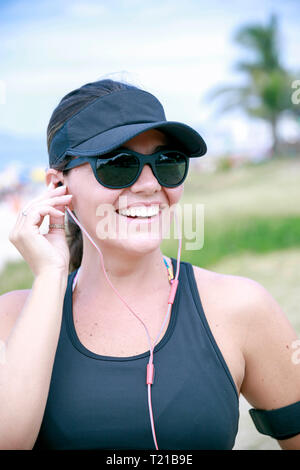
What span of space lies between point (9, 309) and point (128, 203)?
0.62m

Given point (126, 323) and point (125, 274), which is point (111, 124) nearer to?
point (125, 274)

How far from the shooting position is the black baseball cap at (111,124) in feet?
5.63

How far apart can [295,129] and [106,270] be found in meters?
28.6

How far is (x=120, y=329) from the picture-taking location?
181 centimetres

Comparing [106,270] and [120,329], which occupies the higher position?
[106,270]

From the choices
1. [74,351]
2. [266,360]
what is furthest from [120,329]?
[266,360]

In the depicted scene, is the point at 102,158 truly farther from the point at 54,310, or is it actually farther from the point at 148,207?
the point at 54,310

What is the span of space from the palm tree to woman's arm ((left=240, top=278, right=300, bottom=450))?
28.1 m

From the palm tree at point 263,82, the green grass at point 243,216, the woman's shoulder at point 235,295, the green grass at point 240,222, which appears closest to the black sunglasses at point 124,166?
the woman's shoulder at point 235,295

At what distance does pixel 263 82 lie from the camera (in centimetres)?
2983

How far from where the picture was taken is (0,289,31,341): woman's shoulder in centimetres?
183

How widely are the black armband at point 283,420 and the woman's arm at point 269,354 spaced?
25mm

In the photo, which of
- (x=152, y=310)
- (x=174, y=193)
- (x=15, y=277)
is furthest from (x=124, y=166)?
(x=15, y=277)

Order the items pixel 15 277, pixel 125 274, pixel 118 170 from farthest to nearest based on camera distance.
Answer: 1. pixel 15 277
2. pixel 125 274
3. pixel 118 170
